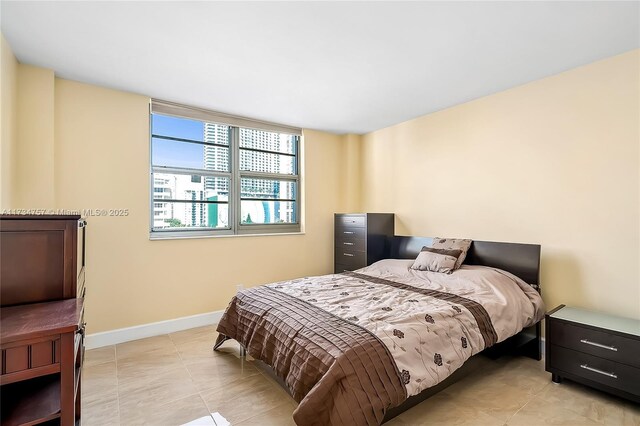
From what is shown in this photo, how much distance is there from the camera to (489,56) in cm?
230

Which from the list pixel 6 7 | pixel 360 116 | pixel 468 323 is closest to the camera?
pixel 6 7

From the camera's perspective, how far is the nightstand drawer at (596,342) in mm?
1881

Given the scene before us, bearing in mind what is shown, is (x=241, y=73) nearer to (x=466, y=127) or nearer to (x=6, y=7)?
(x=6, y=7)

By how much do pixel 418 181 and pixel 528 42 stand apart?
6.15ft

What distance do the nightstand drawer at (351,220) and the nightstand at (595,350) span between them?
215 centimetres

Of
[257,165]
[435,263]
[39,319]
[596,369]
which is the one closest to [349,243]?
[435,263]

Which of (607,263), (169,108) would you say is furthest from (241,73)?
(607,263)

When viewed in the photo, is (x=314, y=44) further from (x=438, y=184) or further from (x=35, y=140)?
(x=35, y=140)

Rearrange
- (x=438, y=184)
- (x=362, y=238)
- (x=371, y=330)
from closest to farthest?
(x=371, y=330) < (x=438, y=184) < (x=362, y=238)

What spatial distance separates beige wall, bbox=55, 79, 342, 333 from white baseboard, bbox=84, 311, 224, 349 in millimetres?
53

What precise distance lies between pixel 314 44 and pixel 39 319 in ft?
7.07

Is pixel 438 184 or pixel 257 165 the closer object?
pixel 438 184

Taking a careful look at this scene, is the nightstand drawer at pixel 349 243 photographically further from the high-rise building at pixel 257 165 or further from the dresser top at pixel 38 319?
the dresser top at pixel 38 319

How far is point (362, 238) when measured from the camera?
3934mm
